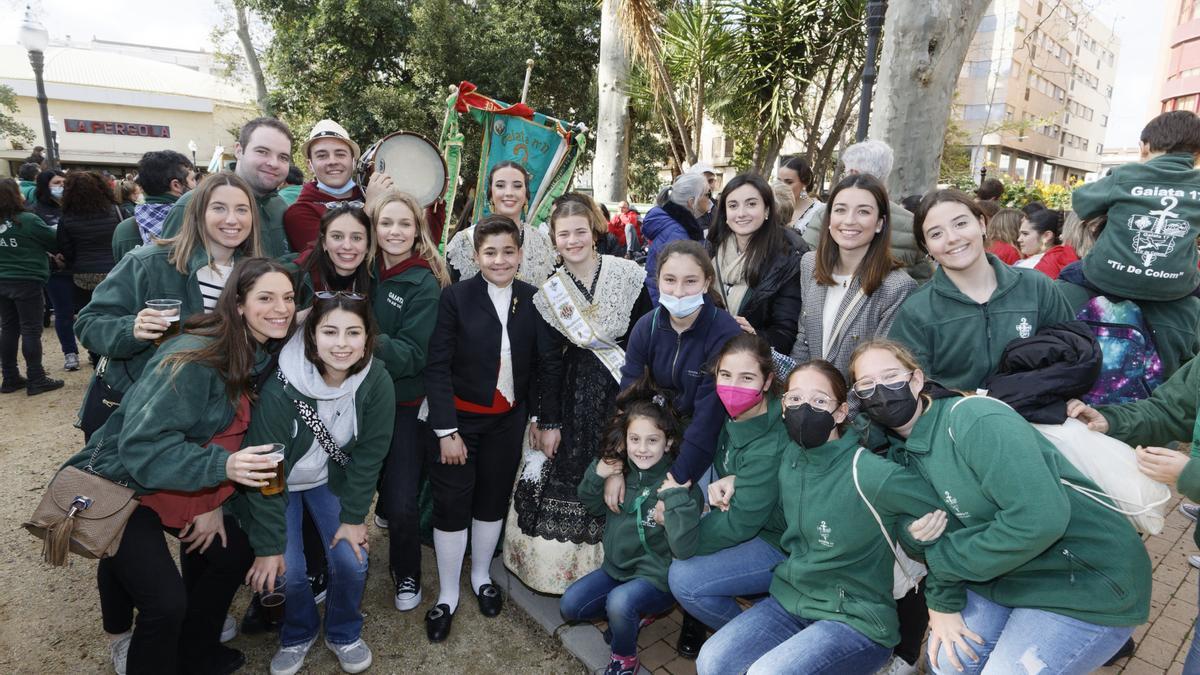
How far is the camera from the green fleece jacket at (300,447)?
2693 millimetres

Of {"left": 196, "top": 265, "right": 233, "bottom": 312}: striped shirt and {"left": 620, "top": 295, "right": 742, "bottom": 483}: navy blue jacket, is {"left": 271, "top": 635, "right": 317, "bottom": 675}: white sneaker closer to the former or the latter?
{"left": 196, "top": 265, "right": 233, "bottom": 312}: striped shirt

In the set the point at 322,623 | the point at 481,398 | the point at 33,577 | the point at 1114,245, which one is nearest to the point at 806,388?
the point at 1114,245

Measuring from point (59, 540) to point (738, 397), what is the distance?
2.55 meters

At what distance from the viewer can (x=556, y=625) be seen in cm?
329

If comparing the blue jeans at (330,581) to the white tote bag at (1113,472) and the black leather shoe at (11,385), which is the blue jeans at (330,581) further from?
the black leather shoe at (11,385)

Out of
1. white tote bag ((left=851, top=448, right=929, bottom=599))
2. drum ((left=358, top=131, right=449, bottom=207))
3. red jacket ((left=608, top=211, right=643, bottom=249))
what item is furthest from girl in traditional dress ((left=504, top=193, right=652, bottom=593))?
red jacket ((left=608, top=211, right=643, bottom=249))

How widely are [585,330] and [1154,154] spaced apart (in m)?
2.56

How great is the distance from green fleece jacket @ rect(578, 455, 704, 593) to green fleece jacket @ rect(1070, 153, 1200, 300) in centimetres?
193

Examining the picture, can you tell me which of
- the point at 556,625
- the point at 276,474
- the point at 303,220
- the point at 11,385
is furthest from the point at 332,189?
the point at 11,385

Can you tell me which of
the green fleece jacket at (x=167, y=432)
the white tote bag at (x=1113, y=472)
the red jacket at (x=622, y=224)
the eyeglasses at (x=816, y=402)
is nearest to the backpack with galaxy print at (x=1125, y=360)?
the white tote bag at (x=1113, y=472)

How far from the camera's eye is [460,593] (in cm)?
359

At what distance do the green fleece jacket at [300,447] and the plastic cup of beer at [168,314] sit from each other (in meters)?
0.41

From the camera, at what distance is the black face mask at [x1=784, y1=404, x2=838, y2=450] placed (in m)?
2.40

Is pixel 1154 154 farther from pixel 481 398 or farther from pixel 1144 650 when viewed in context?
pixel 481 398
